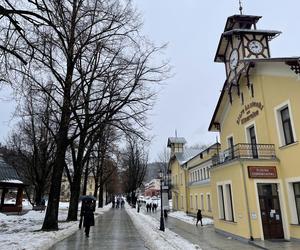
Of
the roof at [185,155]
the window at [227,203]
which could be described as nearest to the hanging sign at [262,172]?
the window at [227,203]

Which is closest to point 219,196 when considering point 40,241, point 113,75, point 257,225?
point 257,225

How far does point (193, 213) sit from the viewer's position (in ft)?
131

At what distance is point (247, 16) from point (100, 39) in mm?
11860

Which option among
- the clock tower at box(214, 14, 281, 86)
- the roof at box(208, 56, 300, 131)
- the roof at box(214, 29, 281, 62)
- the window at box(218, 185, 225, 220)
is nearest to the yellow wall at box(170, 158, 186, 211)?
the roof at box(208, 56, 300, 131)

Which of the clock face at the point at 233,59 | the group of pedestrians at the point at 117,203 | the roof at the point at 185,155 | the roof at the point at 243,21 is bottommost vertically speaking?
the group of pedestrians at the point at 117,203

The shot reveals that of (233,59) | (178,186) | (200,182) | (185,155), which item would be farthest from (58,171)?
(185,155)

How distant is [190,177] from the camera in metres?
43.3

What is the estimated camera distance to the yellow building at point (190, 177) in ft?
115

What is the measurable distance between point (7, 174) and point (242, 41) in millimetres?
29986

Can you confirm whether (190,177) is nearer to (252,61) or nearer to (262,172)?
(262,172)

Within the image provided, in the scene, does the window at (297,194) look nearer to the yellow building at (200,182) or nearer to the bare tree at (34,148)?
the yellow building at (200,182)

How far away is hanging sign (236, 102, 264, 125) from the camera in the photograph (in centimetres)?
1832

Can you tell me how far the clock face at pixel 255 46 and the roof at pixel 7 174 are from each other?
28.3 metres

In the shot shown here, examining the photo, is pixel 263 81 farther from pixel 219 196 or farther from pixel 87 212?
pixel 87 212
